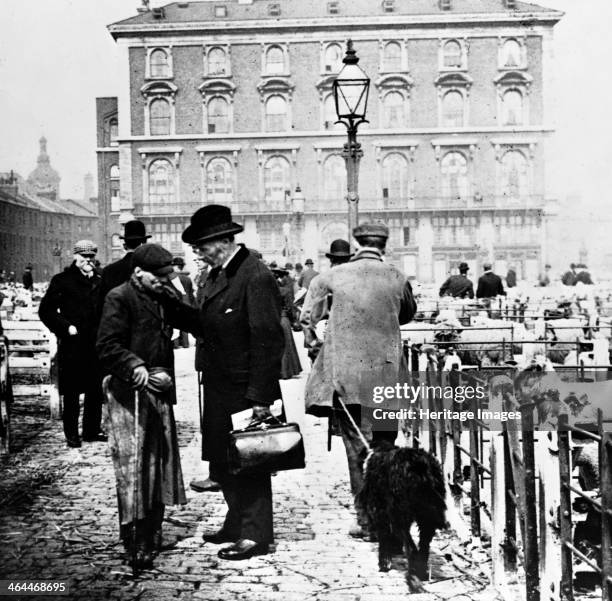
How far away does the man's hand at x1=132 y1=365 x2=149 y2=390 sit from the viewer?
5418 mm

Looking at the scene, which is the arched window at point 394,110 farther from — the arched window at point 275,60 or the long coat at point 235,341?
the long coat at point 235,341

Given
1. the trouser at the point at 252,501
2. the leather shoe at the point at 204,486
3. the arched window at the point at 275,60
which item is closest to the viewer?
the trouser at the point at 252,501

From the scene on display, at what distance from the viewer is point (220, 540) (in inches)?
232

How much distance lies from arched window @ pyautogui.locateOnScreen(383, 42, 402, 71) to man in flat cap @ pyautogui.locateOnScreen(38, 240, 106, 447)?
49201mm

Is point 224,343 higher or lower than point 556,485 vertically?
higher

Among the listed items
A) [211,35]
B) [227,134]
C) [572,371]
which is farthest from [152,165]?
[572,371]

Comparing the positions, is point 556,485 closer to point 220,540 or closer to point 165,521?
point 220,540

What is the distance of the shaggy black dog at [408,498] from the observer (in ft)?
16.1

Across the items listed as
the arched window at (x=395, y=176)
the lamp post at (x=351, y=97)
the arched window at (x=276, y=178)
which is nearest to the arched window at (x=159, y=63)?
the arched window at (x=276, y=178)

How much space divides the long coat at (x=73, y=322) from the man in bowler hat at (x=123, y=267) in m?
1.10

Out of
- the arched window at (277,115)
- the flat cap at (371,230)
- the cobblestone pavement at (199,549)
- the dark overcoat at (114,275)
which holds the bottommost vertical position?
the cobblestone pavement at (199,549)

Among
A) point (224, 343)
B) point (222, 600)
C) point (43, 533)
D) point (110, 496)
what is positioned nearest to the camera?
point (222, 600)

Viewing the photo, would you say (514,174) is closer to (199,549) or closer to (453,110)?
(453,110)

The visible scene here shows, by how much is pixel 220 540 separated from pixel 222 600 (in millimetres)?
1100
